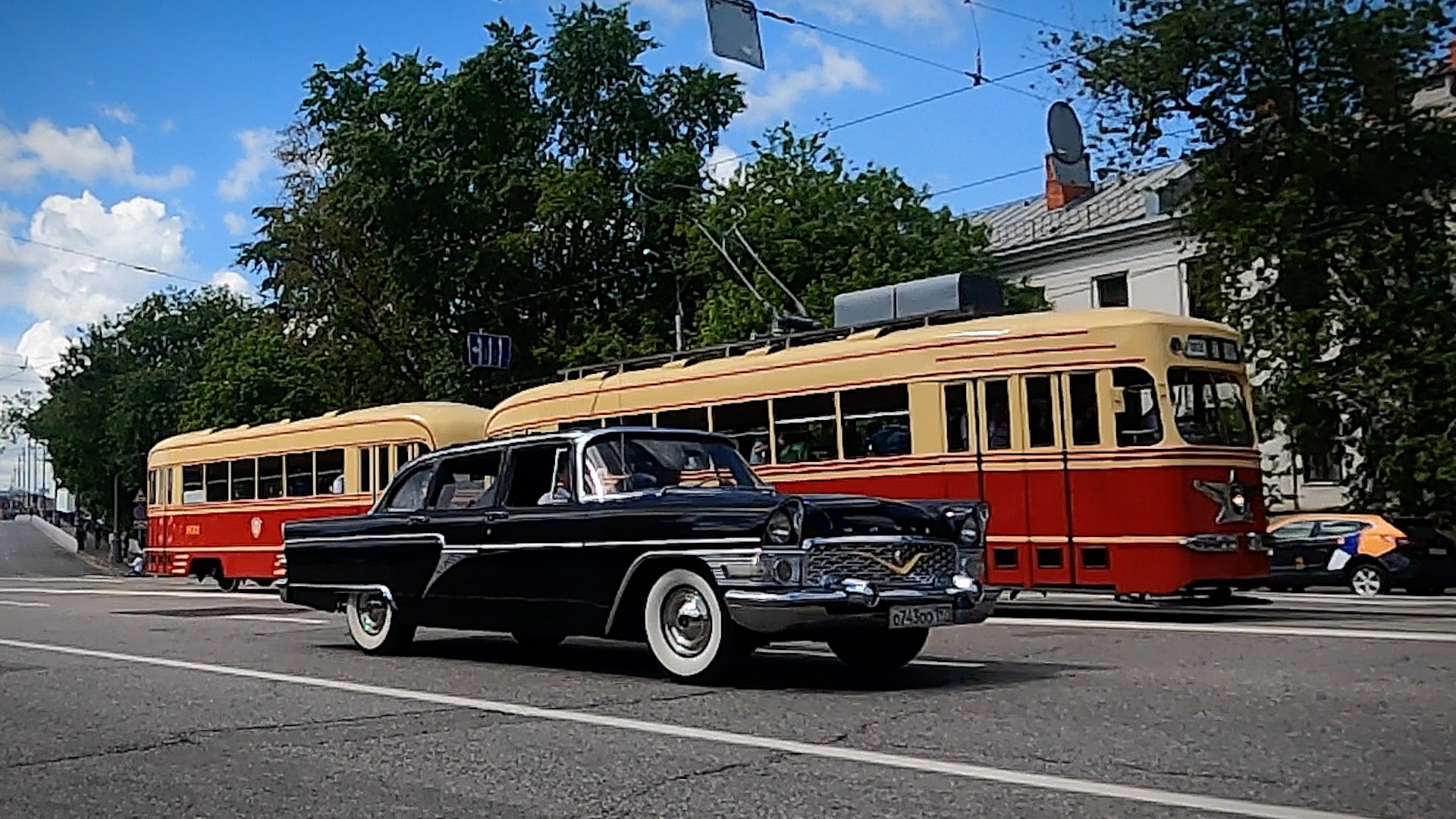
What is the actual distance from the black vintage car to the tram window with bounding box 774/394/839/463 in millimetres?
5428

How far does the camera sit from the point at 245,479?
92.6 feet

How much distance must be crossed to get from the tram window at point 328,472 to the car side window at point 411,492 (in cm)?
1388

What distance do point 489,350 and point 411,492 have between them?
29.2 m

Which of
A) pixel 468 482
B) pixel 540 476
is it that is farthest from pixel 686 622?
pixel 468 482

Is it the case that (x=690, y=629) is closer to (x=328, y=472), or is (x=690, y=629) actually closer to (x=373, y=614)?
(x=373, y=614)

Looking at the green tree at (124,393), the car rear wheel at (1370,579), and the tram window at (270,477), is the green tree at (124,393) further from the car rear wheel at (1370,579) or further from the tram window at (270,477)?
the car rear wheel at (1370,579)

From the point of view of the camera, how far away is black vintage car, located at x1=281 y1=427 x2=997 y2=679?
9.48 m

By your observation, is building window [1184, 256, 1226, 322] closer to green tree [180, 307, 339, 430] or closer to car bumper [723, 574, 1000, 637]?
car bumper [723, 574, 1000, 637]

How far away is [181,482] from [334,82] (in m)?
20.1

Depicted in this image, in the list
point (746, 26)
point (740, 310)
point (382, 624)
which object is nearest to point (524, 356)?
point (740, 310)

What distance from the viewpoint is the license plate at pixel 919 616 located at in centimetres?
946

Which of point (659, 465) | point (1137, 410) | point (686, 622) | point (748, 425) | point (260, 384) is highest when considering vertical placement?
point (260, 384)

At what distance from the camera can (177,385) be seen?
7212cm

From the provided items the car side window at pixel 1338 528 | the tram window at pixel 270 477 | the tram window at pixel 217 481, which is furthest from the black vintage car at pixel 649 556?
the car side window at pixel 1338 528
